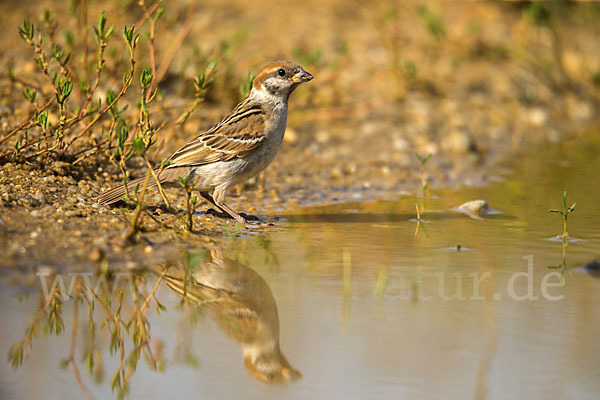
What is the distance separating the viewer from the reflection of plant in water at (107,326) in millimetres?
3475

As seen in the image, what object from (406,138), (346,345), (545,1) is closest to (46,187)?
(346,345)

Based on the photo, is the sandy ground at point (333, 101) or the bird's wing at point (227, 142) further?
the bird's wing at point (227, 142)

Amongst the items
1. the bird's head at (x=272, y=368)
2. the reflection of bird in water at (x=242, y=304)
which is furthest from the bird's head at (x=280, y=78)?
the bird's head at (x=272, y=368)

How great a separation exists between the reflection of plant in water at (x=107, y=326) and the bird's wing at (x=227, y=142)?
1785 millimetres

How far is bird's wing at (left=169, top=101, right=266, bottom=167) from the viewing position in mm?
6320

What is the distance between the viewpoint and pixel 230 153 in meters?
6.30

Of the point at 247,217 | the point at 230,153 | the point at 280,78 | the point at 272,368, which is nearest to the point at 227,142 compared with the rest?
the point at 230,153

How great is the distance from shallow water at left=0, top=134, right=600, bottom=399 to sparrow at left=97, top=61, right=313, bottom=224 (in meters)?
0.58

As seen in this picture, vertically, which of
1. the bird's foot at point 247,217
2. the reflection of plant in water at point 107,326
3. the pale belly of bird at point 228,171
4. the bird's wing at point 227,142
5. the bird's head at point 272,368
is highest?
the bird's wing at point 227,142

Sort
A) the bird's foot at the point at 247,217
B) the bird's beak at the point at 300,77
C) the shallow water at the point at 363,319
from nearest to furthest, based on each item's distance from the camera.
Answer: the shallow water at the point at 363,319
the bird's foot at the point at 247,217
the bird's beak at the point at 300,77

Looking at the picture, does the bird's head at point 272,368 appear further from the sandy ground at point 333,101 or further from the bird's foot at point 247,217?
the bird's foot at point 247,217

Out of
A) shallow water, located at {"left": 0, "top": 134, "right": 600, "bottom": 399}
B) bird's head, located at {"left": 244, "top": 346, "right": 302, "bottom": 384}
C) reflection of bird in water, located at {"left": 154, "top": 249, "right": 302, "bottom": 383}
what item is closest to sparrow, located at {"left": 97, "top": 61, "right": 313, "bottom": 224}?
shallow water, located at {"left": 0, "top": 134, "right": 600, "bottom": 399}

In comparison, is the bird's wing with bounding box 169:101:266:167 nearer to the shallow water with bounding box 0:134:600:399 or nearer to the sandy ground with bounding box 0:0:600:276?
the sandy ground with bounding box 0:0:600:276

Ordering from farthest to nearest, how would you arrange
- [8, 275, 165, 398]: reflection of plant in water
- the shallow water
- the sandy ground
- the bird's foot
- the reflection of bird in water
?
the bird's foot → the sandy ground → the reflection of bird in water → [8, 275, 165, 398]: reflection of plant in water → the shallow water
